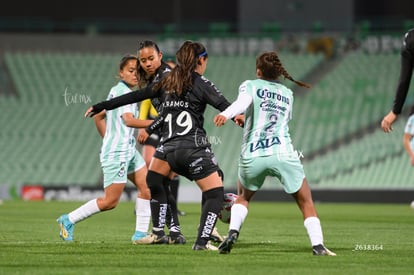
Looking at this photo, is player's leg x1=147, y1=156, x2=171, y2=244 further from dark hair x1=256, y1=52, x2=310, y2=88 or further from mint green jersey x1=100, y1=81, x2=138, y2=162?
dark hair x1=256, y1=52, x2=310, y2=88

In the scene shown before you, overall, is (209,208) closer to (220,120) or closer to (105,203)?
(220,120)

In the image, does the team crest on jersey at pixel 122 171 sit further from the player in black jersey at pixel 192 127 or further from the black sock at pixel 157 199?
the player in black jersey at pixel 192 127

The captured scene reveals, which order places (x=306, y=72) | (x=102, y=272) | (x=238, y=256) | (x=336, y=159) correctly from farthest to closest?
(x=306, y=72)
(x=336, y=159)
(x=238, y=256)
(x=102, y=272)

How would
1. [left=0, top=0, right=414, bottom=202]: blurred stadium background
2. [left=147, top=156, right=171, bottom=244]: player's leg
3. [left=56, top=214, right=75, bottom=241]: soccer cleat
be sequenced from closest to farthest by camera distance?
[left=147, top=156, right=171, bottom=244]: player's leg, [left=56, top=214, right=75, bottom=241]: soccer cleat, [left=0, top=0, right=414, bottom=202]: blurred stadium background

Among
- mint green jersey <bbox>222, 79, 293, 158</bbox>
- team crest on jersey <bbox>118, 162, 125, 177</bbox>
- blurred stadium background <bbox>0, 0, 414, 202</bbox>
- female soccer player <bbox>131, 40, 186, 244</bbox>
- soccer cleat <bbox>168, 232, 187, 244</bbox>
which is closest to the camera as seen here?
mint green jersey <bbox>222, 79, 293, 158</bbox>

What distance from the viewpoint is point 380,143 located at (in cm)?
2694

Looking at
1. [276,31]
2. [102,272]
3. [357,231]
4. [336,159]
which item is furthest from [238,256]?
[276,31]

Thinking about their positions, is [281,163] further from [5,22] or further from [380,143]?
[5,22]

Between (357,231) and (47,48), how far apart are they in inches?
791

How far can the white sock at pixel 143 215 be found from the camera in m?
10.5

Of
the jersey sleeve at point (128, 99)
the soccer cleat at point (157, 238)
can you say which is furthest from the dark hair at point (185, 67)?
the soccer cleat at point (157, 238)

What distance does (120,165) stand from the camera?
1066cm

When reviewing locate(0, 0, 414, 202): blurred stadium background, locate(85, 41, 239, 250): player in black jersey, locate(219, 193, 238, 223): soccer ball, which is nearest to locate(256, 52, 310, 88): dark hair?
locate(85, 41, 239, 250): player in black jersey

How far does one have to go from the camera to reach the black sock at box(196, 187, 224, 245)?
9.02 metres
